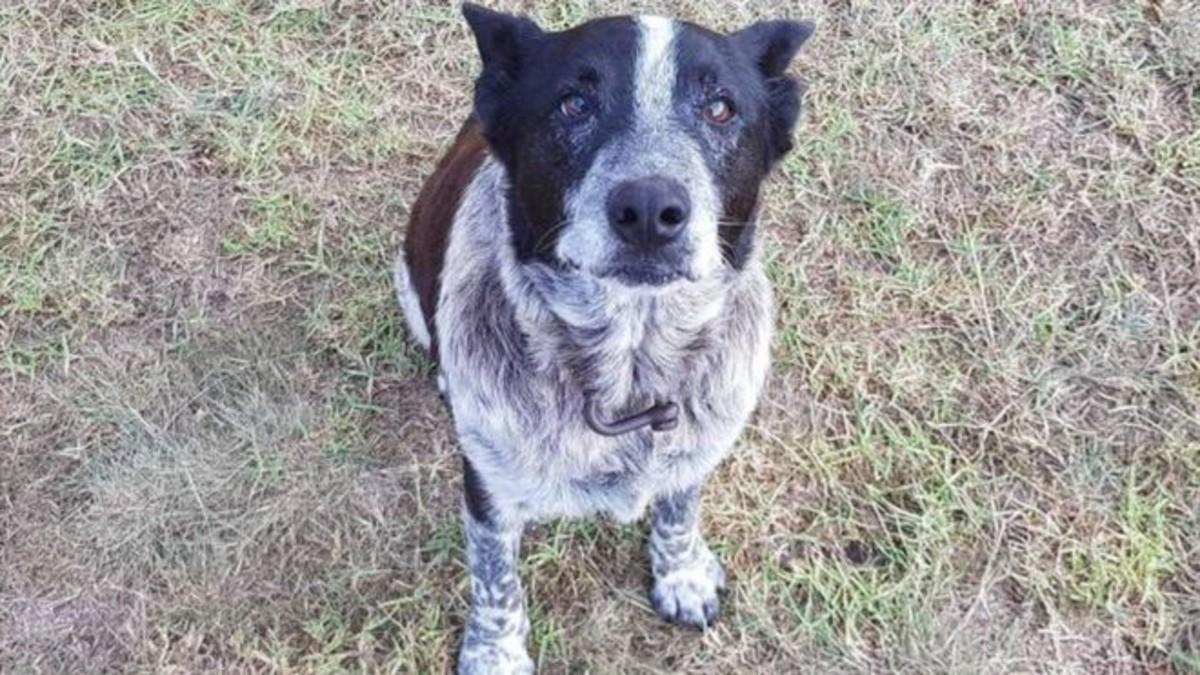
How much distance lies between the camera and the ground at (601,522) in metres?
3.73

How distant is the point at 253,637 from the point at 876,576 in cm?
178

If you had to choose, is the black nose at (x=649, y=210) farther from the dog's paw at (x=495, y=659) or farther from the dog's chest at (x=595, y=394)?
the dog's paw at (x=495, y=659)

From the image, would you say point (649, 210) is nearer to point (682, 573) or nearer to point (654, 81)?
point (654, 81)

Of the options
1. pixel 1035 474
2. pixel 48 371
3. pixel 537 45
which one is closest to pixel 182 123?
pixel 48 371

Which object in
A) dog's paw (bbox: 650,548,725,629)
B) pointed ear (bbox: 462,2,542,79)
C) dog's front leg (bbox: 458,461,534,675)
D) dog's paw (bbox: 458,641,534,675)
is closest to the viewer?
pointed ear (bbox: 462,2,542,79)

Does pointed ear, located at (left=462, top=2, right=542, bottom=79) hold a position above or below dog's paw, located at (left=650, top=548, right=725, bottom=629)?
above

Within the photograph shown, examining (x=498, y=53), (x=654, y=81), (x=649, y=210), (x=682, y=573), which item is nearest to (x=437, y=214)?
(x=498, y=53)

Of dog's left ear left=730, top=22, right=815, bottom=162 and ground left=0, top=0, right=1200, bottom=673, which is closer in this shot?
dog's left ear left=730, top=22, right=815, bottom=162

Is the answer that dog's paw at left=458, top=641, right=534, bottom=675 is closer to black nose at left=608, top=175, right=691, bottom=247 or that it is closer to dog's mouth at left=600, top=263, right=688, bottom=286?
dog's mouth at left=600, top=263, right=688, bottom=286

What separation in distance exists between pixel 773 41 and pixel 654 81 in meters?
0.39

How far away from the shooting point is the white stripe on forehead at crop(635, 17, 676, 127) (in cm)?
266

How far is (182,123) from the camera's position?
4.60 m

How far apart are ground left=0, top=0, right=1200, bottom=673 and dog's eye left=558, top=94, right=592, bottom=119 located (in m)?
1.53

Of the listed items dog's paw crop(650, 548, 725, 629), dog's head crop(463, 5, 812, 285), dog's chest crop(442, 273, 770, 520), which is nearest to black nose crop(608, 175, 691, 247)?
dog's head crop(463, 5, 812, 285)
